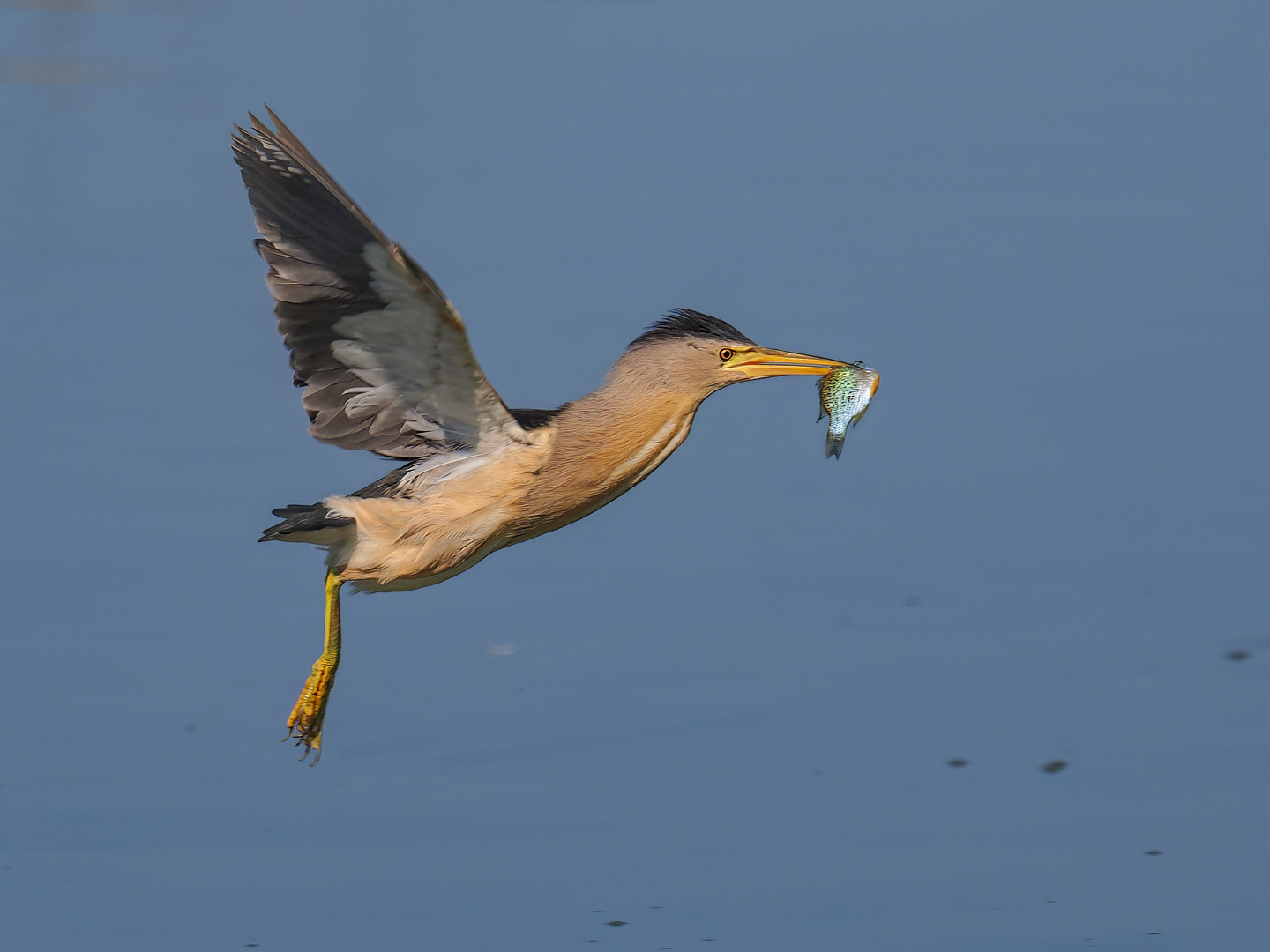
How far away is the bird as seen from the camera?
25.7ft

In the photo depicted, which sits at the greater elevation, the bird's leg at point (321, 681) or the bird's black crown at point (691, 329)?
the bird's black crown at point (691, 329)

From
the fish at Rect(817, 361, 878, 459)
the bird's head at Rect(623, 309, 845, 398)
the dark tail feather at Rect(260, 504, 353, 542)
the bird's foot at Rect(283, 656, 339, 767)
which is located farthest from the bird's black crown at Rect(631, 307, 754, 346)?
the bird's foot at Rect(283, 656, 339, 767)

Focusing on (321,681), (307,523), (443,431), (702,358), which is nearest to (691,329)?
(702,358)

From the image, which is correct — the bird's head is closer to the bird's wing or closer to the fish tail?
the fish tail

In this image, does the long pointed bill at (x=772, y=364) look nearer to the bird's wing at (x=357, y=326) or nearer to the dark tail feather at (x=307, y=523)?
the bird's wing at (x=357, y=326)

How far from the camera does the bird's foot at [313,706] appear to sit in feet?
27.6

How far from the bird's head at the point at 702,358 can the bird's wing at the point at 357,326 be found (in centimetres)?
56

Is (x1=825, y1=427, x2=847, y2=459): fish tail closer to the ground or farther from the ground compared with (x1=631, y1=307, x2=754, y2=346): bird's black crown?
closer to the ground

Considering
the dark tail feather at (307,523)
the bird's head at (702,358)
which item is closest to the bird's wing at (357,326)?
the dark tail feather at (307,523)

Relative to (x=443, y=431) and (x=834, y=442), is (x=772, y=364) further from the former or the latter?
(x=443, y=431)

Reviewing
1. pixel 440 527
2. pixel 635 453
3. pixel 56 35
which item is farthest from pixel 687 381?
pixel 56 35

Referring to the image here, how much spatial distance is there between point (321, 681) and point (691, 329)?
1940 millimetres

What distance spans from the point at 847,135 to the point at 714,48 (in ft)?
6.69

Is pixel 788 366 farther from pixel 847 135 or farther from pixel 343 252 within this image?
pixel 847 135
